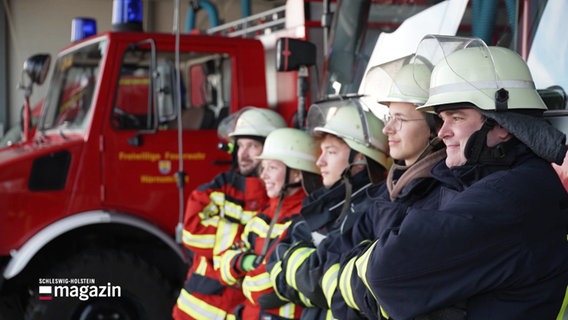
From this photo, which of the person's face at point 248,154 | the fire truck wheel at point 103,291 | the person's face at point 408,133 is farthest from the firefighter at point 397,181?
the fire truck wheel at point 103,291

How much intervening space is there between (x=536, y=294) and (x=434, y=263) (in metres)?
0.28

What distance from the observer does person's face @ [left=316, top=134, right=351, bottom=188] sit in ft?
11.4

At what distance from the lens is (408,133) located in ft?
9.50

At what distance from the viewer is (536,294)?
2.09 meters

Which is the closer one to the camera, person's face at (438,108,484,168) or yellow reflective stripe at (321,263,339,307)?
person's face at (438,108,484,168)

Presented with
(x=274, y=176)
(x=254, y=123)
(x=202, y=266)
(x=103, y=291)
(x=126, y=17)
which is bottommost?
(x=103, y=291)

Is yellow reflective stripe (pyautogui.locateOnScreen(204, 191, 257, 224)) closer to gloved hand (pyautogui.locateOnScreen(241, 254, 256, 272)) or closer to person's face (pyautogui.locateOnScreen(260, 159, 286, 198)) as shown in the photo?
person's face (pyautogui.locateOnScreen(260, 159, 286, 198))

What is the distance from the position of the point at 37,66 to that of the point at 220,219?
2.14m

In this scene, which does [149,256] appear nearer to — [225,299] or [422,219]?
[225,299]

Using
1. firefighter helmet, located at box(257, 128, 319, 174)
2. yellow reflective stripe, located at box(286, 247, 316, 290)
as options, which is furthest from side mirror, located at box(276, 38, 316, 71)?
yellow reflective stripe, located at box(286, 247, 316, 290)

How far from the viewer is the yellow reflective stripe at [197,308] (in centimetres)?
434

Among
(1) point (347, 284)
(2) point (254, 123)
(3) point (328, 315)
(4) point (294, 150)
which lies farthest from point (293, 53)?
(1) point (347, 284)

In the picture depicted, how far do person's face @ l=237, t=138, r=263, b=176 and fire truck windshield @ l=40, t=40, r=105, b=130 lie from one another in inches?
49.2

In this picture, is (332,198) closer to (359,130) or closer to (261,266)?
(359,130)
